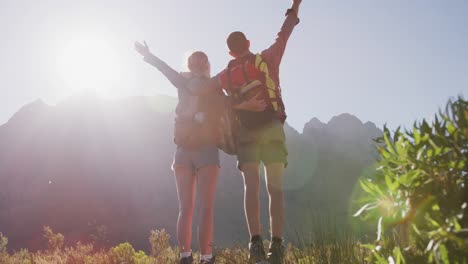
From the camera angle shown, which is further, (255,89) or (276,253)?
(255,89)

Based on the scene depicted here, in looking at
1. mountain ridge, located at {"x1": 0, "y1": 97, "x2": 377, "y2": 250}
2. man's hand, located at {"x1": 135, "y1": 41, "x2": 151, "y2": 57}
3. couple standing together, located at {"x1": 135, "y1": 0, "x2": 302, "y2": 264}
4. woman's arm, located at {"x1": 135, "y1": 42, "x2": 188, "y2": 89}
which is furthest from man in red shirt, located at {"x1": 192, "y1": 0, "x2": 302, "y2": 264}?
mountain ridge, located at {"x1": 0, "y1": 97, "x2": 377, "y2": 250}

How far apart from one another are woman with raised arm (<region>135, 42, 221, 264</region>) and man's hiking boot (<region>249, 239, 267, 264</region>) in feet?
2.00

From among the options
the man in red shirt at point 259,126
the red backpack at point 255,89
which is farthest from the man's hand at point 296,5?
the red backpack at point 255,89

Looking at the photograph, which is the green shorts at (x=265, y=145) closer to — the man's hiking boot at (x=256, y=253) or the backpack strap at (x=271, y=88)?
the backpack strap at (x=271, y=88)

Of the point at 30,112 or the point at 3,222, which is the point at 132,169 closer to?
the point at 3,222

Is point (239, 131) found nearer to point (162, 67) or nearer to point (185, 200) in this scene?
point (185, 200)

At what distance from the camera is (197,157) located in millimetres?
4625

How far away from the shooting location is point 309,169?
73.8 m

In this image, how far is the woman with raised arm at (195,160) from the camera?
15.0 feet

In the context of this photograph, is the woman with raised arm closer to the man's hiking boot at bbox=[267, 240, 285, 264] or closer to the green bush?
the man's hiking boot at bbox=[267, 240, 285, 264]

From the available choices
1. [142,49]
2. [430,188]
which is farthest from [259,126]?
[430,188]

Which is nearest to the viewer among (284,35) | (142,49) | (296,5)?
(284,35)

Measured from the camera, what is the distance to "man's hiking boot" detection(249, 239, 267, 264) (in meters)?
3.94

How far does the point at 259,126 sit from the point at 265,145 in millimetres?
203
